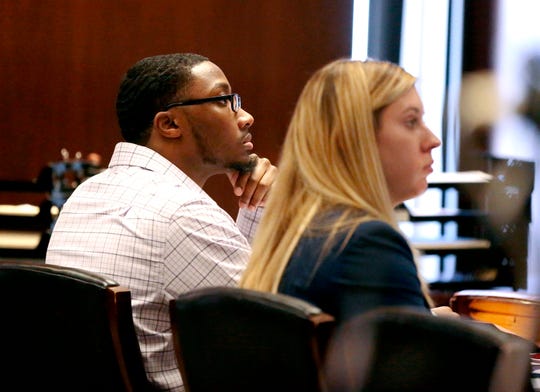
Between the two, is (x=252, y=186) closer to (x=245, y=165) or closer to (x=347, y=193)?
(x=245, y=165)

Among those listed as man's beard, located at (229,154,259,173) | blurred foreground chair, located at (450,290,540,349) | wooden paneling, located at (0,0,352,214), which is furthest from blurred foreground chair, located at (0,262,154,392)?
wooden paneling, located at (0,0,352,214)

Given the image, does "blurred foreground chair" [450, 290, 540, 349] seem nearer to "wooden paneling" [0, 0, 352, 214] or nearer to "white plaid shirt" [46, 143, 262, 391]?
"white plaid shirt" [46, 143, 262, 391]

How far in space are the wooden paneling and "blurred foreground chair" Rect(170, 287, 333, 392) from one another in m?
5.21

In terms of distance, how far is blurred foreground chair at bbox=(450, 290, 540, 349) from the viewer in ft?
6.90

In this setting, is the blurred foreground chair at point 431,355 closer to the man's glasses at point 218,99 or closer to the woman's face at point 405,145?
the woman's face at point 405,145

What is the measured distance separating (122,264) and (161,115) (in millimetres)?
596

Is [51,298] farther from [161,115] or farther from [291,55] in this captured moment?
[291,55]

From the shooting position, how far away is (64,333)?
5.69 ft

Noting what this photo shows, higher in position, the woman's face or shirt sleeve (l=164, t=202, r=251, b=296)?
the woman's face

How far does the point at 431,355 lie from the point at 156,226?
1104 mm

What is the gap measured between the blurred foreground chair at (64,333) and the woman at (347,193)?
23 centimetres

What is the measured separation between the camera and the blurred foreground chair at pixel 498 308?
2.10m

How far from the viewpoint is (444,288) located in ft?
21.0

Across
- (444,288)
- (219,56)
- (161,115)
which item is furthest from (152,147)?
(219,56)
